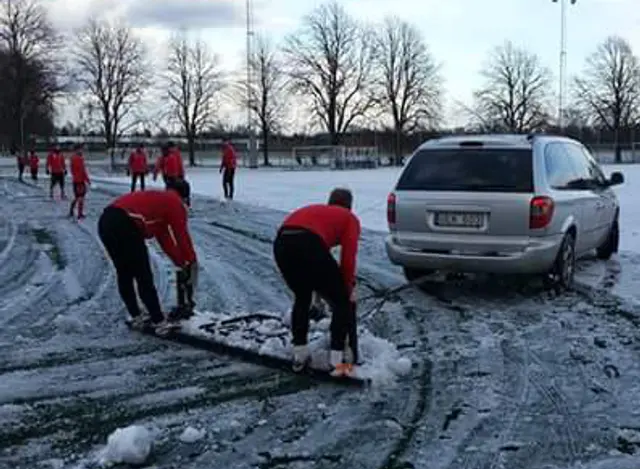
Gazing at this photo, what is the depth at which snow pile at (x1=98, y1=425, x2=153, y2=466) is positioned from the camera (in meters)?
4.39

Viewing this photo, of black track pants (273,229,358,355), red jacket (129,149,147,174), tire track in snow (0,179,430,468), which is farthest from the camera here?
red jacket (129,149,147,174)

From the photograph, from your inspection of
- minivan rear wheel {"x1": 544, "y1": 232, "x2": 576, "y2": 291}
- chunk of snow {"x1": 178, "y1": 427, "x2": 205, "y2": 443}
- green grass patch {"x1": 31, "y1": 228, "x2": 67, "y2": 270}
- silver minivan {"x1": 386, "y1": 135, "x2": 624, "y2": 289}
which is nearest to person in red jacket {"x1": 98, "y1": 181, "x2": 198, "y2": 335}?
chunk of snow {"x1": 178, "y1": 427, "x2": 205, "y2": 443}

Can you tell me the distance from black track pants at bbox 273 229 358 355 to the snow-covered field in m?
0.44

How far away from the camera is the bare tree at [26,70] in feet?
230

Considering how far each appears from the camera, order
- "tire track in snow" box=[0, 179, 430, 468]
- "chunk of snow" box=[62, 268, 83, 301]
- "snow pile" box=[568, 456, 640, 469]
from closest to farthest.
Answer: "snow pile" box=[568, 456, 640, 469], "tire track in snow" box=[0, 179, 430, 468], "chunk of snow" box=[62, 268, 83, 301]

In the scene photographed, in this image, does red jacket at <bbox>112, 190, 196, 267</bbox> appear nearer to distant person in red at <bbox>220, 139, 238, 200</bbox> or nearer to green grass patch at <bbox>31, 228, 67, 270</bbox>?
green grass patch at <bbox>31, 228, 67, 270</bbox>

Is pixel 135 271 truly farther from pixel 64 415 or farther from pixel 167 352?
pixel 64 415

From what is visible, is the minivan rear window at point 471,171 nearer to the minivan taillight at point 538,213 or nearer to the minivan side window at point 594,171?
the minivan taillight at point 538,213

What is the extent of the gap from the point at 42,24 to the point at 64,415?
239ft

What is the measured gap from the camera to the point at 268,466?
14.2ft

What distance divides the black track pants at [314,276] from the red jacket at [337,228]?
1.9 inches

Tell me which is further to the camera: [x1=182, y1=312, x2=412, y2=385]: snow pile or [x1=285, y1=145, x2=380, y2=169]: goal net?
[x1=285, y1=145, x2=380, y2=169]: goal net

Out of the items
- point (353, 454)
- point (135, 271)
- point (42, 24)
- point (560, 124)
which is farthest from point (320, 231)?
point (560, 124)

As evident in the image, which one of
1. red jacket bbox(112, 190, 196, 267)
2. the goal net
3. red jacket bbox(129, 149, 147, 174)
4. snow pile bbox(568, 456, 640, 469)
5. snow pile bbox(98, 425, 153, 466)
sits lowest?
the goal net
